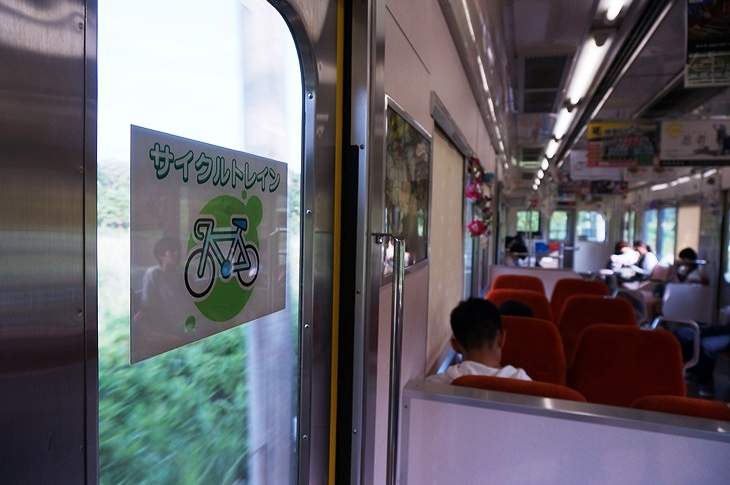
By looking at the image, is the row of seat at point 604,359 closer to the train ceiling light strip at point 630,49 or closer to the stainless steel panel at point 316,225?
the stainless steel panel at point 316,225

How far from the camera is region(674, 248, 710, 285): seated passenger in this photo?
7527 mm

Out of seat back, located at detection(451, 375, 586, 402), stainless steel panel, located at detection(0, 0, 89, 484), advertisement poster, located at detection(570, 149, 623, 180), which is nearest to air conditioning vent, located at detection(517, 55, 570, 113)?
advertisement poster, located at detection(570, 149, 623, 180)

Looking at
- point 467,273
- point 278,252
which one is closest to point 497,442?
point 278,252

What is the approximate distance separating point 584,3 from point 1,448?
3.96 m

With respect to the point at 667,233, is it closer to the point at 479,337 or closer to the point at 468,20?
the point at 468,20

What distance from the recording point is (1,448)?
→ 0.53 metres

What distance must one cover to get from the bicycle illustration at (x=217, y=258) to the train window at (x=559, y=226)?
65.1 ft

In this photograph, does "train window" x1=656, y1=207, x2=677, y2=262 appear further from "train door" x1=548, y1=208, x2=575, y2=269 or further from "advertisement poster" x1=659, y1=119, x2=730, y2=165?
"train door" x1=548, y1=208, x2=575, y2=269

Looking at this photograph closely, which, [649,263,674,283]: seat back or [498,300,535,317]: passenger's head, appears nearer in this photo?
[498,300,535,317]: passenger's head

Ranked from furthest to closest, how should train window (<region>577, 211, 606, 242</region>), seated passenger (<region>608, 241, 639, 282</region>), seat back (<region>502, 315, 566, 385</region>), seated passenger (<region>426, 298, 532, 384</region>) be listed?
train window (<region>577, 211, 606, 242</region>) → seated passenger (<region>608, 241, 639, 282</region>) → seat back (<region>502, 315, 566, 385</region>) → seated passenger (<region>426, 298, 532, 384</region>)

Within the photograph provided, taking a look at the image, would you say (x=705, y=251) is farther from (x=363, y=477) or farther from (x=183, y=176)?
(x=183, y=176)

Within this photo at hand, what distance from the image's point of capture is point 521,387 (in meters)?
1.72

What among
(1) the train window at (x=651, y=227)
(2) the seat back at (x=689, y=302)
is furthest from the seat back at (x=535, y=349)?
(1) the train window at (x=651, y=227)

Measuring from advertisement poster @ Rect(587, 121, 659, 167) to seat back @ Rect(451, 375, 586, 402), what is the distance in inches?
217
